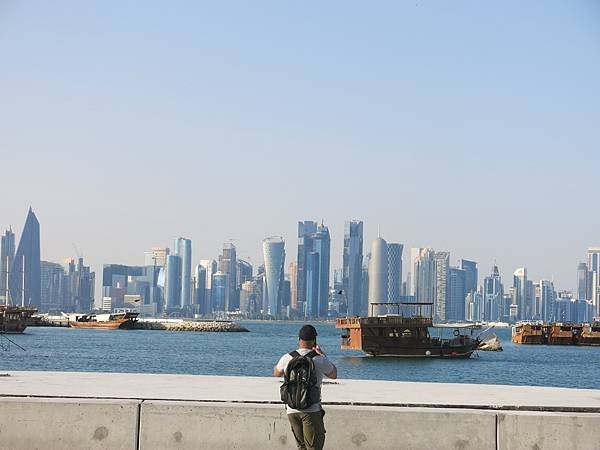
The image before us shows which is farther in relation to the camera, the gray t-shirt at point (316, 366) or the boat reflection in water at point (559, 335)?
the boat reflection in water at point (559, 335)

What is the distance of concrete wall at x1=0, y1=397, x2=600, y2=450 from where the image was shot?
1194cm

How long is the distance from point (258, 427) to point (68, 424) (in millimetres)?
2059

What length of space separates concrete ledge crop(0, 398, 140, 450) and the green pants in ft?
7.77

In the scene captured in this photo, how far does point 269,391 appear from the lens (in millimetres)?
13594

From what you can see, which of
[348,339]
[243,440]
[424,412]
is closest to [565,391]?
[424,412]

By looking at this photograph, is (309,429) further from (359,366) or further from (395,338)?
(395,338)

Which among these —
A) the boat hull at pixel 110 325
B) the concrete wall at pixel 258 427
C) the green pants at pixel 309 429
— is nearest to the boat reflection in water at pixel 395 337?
the concrete wall at pixel 258 427

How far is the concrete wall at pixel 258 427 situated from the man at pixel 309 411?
1.48 meters

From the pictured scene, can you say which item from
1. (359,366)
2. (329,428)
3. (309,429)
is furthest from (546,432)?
(359,366)

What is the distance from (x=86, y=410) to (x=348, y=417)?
9.25 feet

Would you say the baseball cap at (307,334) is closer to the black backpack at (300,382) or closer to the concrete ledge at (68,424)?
the black backpack at (300,382)

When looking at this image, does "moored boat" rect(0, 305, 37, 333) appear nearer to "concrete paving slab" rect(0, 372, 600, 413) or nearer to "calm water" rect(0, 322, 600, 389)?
"calm water" rect(0, 322, 600, 389)

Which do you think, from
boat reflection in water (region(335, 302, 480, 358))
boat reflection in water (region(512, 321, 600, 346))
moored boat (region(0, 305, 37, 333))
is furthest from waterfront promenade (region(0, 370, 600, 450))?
moored boat (region(0, 305, 37, 333))

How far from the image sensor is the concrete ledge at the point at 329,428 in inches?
470
